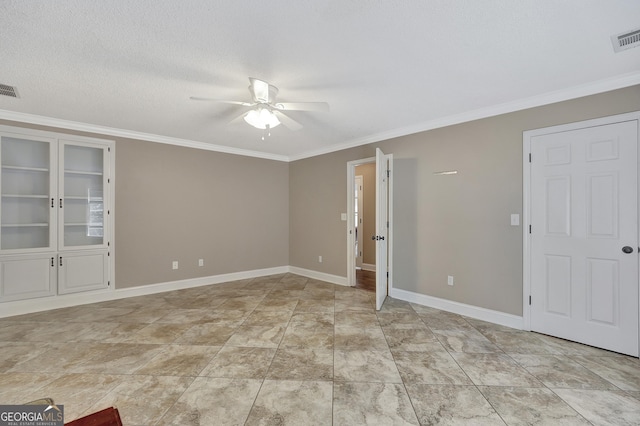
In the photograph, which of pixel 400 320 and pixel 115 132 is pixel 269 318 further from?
pixel 115 132

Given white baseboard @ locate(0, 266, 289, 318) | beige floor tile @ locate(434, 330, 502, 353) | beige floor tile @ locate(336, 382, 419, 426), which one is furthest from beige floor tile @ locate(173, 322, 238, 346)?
beige floor tile @ locate(434, 330, 502, 353)

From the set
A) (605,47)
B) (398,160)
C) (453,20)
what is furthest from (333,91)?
(605,47)

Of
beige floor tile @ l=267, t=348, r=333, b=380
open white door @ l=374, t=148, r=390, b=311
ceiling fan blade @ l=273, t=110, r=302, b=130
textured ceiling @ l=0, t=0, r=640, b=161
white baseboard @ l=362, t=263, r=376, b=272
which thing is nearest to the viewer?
textured ceiling @ l=0, t=0, r=640, b=161

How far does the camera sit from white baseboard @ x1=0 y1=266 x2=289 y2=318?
3475 millimetres

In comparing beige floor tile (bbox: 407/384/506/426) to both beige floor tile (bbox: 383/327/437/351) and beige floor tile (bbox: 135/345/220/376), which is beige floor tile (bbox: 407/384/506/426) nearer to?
beige floor tile (bbox: 383/327/437/351)

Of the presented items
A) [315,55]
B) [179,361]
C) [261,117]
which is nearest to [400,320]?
[179,361]

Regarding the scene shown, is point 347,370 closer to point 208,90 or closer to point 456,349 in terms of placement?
point 456,349

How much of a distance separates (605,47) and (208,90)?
3.31 metres

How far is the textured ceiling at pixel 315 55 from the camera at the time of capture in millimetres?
1685

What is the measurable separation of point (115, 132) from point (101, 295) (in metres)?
2.41

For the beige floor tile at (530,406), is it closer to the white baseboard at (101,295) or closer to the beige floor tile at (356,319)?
the beige floor tile at (356,319)

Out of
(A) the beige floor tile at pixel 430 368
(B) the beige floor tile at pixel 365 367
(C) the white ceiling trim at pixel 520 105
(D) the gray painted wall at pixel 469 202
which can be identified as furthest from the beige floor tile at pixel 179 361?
(C) the white ceiling trim at pixel 520 105

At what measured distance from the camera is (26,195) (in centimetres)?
360

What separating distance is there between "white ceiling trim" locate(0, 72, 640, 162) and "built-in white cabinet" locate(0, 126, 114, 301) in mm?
160
